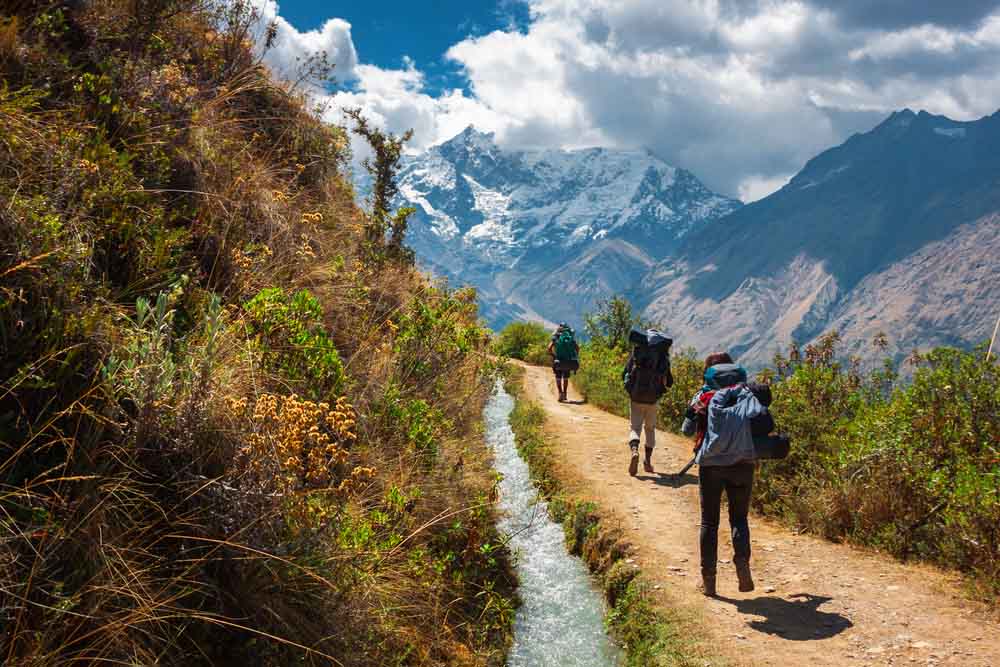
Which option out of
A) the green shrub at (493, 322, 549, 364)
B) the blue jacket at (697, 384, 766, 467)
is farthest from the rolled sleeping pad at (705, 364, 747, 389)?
the green shrub at (493, 322, 549, 364)

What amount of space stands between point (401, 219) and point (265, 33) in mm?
4769

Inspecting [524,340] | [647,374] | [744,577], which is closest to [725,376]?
[744,577]

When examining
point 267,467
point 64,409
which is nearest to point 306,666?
point 267,467

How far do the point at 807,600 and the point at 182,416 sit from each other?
7.07 meters

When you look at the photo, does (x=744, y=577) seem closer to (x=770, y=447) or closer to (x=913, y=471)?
(x=770, y=447)

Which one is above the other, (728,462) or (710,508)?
(728,462)

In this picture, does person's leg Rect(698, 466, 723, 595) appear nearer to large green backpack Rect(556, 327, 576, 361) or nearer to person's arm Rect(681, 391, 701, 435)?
person's arm Rect(681, 391, 701, 435)

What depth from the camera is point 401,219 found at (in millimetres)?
15430

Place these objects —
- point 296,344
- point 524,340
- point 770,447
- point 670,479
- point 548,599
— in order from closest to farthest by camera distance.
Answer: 1. point 296,344
2. point 770,447
3. point 548,599
4. point 670,479
5. point 524,340

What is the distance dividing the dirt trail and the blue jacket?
1791 mm

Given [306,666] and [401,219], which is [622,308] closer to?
[401,219]

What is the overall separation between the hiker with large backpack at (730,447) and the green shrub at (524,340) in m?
25.5

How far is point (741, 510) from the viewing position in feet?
24.4

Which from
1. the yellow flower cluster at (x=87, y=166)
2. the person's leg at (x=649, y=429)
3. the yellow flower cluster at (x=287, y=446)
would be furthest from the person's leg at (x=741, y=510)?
the yellow flower cluster at (x=87, y=166)
